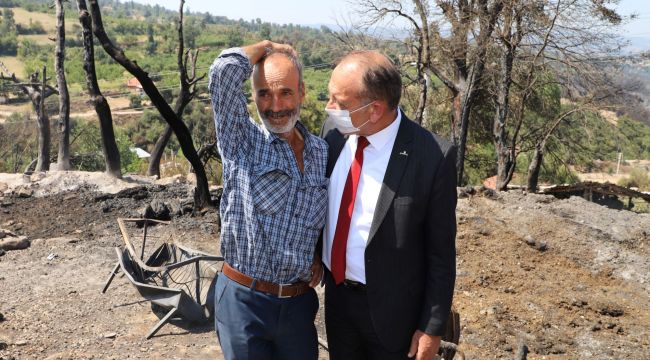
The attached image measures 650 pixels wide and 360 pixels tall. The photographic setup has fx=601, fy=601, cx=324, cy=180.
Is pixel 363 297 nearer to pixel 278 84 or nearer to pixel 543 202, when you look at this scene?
pixel 278 84

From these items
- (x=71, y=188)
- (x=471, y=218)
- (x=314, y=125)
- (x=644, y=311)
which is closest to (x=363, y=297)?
(x=644, y=311)

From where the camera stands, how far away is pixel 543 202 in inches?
341

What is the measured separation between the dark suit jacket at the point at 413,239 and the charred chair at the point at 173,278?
2671 mm

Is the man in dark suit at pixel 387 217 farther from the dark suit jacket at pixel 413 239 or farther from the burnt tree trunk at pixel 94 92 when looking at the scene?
the burnt tree trunk at pixel 94 92

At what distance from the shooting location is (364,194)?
2148mm

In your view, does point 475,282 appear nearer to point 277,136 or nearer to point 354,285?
point 354,285

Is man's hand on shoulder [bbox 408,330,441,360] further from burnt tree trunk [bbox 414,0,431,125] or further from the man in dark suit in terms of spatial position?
burnt tree trunk [bbox 414,0,431,125]

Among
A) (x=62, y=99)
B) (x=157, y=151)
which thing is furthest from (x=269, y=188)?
(x=157, y=151)

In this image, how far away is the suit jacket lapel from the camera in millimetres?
2076

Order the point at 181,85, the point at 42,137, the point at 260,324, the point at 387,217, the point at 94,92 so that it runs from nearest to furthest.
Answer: the point at 387,217 → the point at 260,324 → the point at 94,92 → the point at 181,85 → the point at 42,137

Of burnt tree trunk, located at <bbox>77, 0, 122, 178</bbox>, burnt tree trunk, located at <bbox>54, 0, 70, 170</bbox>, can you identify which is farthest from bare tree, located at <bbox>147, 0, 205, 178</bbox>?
burnt tree trunk, located at <bbox>54, 0, 70, 170</bbox>

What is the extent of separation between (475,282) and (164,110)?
4.18 metres

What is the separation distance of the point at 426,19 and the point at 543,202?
6041 millimetres

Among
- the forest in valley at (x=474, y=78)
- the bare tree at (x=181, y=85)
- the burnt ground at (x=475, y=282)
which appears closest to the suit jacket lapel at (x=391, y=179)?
the burnt ground at (x=475, y=282)
